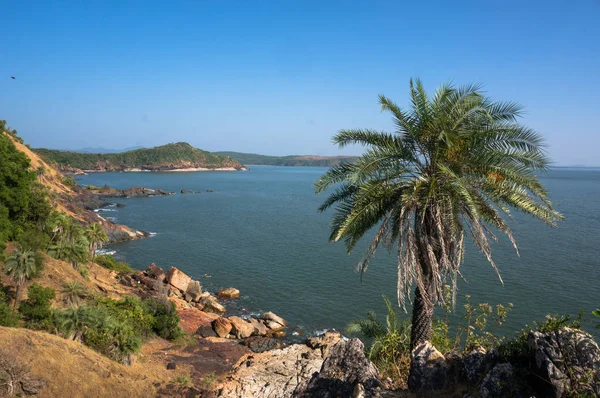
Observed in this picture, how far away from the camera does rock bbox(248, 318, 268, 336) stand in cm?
2623

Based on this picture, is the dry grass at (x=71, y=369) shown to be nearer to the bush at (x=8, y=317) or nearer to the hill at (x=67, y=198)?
the bush at (x=8, y=317)

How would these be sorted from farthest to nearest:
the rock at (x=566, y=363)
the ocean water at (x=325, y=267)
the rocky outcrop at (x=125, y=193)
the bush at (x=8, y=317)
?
the rocky outcrop at (x=125, y=193) < the ocean water at (x=325, y=267) < the bush at (x=8, y=317) < the rock at (x=566, y=363)

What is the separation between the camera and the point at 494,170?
10555 mm

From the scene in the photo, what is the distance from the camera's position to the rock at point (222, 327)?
25.6 meters

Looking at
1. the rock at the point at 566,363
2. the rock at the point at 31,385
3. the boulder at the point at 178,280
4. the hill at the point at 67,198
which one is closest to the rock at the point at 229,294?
the boulder at the point at 178,280

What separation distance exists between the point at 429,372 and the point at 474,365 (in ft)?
3.38

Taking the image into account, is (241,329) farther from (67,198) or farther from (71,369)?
(67,198)

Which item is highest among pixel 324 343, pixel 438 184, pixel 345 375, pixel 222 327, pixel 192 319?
pixel 438 184

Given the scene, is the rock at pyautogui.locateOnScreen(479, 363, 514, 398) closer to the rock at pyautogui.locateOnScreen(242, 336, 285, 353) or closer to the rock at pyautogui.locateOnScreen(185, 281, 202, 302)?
the rock at pyautogui.locateOnScreen(242, 336, 285, 353)

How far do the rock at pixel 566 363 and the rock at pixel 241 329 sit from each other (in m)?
21.4

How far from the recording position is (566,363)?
6434 mm

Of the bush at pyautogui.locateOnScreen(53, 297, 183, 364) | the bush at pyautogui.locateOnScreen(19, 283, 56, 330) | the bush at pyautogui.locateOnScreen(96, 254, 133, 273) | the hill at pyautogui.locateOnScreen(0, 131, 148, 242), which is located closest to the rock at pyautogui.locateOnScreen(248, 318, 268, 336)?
the bush at pyautogui.locateOnScreen(53, 297, 183, 364)

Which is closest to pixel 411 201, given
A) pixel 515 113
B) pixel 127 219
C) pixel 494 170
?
pixel 494 170

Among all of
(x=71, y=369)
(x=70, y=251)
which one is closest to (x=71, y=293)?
(x=71, y=369)
